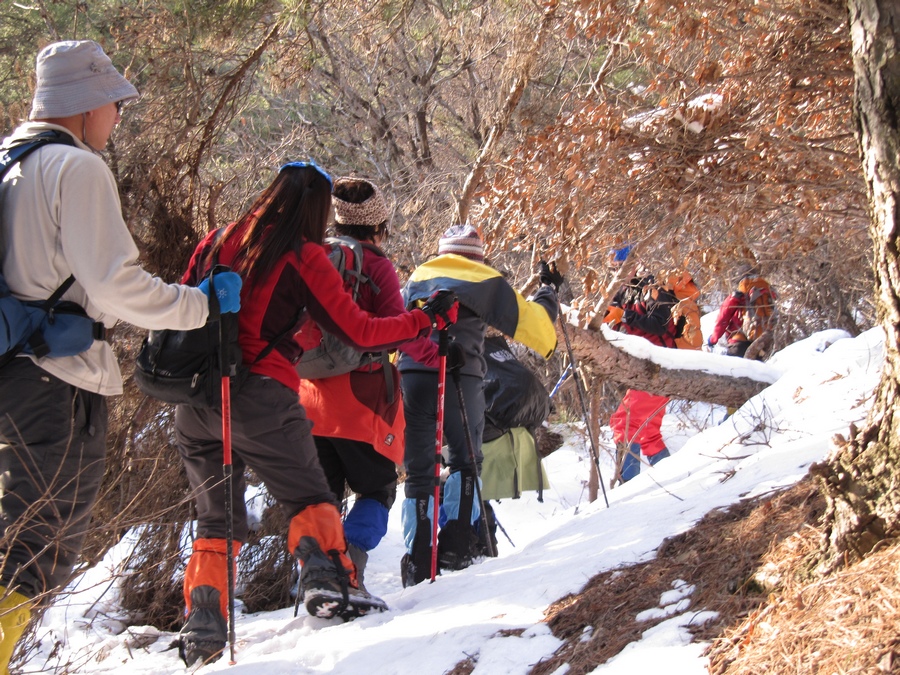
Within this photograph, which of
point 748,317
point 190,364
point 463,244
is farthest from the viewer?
point 748,317

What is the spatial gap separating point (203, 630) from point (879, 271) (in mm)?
2627

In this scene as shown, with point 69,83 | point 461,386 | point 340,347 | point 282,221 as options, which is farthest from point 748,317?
point 69,83

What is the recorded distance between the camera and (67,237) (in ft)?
8.29

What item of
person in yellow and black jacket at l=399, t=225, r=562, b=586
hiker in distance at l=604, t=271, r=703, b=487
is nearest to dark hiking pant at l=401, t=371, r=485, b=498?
person in yellow and black jacket at l=399, t=225, r=562, b=586

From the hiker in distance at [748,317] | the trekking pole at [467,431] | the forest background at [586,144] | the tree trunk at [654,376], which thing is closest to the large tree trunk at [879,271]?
the forest background at [586,144]

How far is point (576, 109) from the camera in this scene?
13.8ft

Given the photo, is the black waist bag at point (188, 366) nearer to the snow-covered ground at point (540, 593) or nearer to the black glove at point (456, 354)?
the snow-covered ground at point (540, 593)

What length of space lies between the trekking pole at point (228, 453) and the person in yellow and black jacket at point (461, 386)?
134 cm

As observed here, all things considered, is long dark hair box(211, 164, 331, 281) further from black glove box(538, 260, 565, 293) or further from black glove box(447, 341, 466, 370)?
black glove box(538, 260, 565, 293)

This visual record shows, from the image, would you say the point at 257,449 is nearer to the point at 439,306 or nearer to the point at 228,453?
the point at 228,453

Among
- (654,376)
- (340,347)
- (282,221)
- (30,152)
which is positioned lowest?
(654,376)

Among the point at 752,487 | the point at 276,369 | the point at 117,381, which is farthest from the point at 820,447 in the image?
the point at 117,381

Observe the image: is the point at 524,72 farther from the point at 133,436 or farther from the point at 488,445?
the point at 133,436

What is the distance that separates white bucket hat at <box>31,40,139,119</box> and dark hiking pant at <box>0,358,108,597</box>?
0.82 meters
